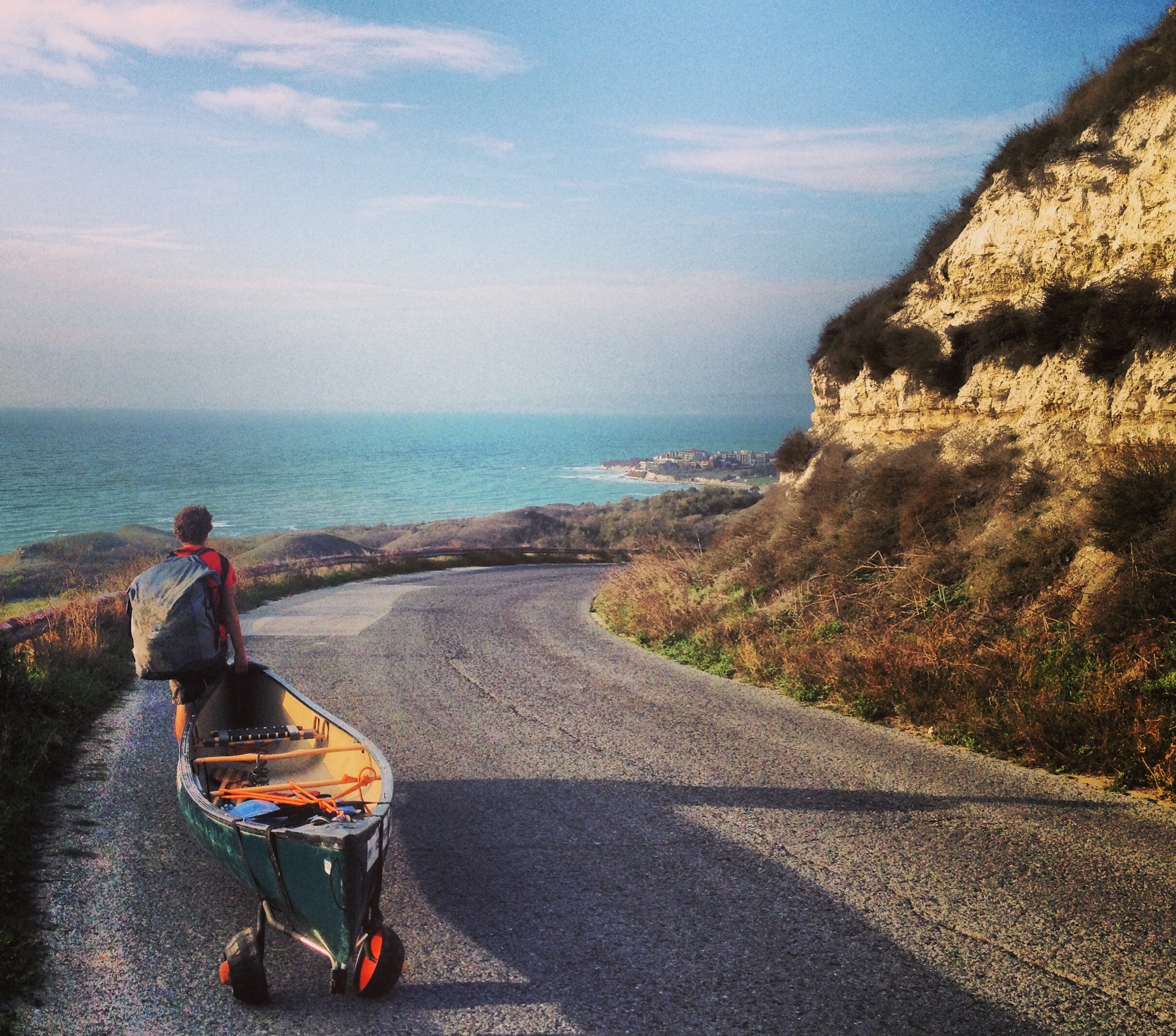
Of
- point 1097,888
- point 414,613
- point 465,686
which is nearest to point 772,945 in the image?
point 1097,888

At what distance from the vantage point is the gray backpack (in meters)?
6.84

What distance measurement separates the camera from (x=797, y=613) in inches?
499

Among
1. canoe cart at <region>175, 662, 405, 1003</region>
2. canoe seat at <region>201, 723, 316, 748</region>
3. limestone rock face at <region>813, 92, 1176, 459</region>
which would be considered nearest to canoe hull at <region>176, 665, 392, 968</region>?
canoe cart at <region>175, 662, 405, 1003</region>

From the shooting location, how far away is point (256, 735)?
686cm

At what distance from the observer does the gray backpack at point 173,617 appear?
22.4ft

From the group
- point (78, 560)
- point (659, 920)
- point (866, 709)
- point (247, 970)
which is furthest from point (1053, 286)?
point (78, 560)

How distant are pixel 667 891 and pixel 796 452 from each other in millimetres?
13724

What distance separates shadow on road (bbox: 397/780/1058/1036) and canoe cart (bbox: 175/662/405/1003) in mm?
520

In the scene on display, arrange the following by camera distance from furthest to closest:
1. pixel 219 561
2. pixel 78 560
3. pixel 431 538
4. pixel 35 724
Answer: pixel 431 538
pixel 78 560
pixel 35 724
pixel 219 561

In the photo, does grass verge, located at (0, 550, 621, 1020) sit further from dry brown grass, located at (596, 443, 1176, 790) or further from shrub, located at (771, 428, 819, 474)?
shrub, located at (771, 428, 819, 474)

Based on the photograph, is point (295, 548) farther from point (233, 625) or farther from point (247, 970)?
point (247, 970)

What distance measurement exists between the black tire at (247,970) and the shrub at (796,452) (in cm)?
1529

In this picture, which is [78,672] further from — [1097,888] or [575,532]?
[575,532]

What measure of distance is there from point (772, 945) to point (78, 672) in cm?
934
